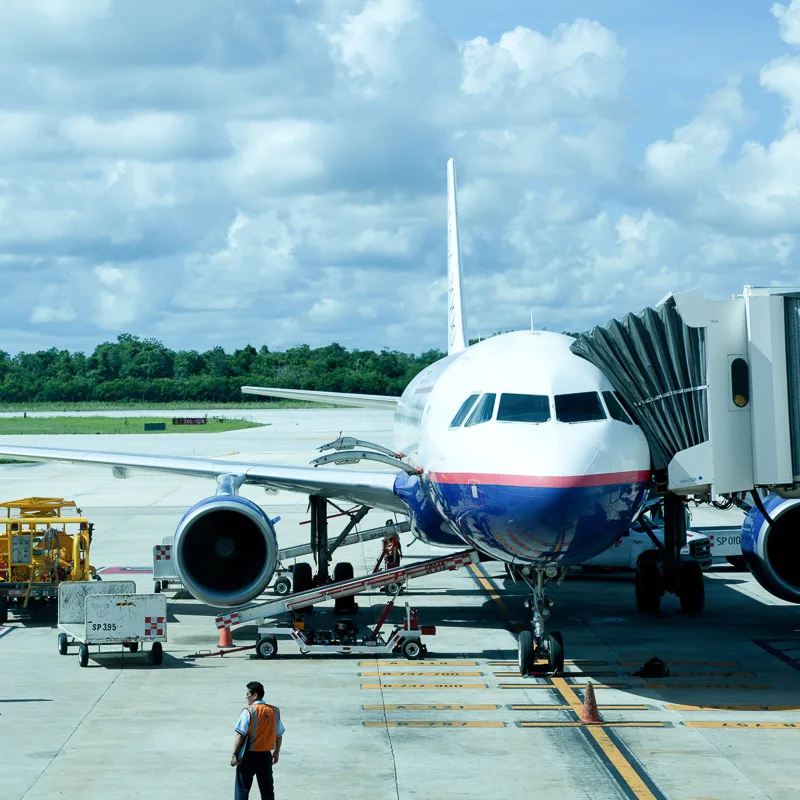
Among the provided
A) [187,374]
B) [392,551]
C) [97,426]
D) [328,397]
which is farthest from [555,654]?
[187,374]

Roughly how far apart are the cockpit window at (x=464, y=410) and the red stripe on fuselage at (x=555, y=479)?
88 cm

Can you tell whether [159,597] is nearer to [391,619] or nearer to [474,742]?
[391,619]

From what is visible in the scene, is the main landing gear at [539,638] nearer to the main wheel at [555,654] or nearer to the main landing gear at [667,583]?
the main wheel at [555,654]

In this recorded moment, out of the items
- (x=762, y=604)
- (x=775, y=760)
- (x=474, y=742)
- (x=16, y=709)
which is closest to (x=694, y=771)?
(x=775, y=760)

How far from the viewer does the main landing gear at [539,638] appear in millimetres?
16562

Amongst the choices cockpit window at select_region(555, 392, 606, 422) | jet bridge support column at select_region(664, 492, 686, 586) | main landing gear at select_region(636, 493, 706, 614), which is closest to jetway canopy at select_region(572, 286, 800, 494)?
cockpit window at select_region(555, 392, 606, 422)

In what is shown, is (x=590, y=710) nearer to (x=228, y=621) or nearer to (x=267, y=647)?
(x=267, y=647)

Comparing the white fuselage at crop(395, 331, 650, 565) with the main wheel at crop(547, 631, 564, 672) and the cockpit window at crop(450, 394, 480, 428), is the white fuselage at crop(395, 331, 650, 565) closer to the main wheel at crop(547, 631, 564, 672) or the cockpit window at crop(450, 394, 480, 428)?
the cockpit window at crop(450, 394, 480, 428)

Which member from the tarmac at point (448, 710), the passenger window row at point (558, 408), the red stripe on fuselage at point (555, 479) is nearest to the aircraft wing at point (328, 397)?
the tarmac at point (448, 710)

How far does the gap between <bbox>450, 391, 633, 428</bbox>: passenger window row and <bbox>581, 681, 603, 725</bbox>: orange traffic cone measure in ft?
10.6

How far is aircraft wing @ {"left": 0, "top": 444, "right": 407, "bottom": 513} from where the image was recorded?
21344 mm

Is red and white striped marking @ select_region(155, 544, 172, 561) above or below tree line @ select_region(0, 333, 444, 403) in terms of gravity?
below

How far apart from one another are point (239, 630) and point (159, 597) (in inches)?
122

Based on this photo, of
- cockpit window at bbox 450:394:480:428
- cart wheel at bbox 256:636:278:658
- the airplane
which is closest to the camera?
the airplane
